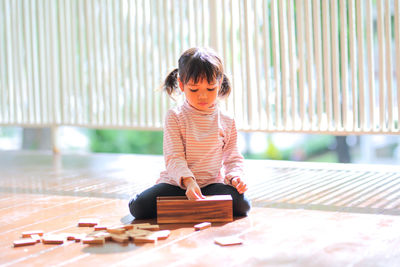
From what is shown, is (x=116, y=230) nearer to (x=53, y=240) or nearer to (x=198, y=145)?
(x=53, y=240)

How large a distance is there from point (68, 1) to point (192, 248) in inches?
110

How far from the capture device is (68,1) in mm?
3975

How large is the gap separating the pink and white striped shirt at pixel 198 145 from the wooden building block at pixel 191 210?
0.11 metres

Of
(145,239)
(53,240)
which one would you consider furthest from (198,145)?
(53,240)

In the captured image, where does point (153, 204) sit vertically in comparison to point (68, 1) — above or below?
below

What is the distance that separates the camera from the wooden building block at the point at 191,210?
1.94m

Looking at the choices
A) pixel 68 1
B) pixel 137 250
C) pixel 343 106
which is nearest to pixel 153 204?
pixel 137 250

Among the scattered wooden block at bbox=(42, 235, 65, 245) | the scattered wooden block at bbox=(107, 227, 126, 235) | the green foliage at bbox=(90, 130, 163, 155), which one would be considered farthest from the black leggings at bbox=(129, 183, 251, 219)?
the green foliage at bbox=(90, 130, 163, 155)

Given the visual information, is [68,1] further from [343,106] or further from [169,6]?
[343,106]

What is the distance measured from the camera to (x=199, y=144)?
2086 millimetres

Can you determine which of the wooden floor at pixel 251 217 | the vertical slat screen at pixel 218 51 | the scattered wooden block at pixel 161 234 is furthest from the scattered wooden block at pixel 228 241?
the vertical slat screen at pixel 218 51

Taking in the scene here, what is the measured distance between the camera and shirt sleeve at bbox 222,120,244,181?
213 cm

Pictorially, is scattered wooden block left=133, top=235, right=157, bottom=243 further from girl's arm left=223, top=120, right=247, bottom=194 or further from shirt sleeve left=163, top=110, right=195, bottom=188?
girl's arm left=223, top=120, right=247, bottom=194

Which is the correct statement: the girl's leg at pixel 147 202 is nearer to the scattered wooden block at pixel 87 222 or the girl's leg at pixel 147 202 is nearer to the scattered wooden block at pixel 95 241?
the scattered wooden block at pixel 87 222
